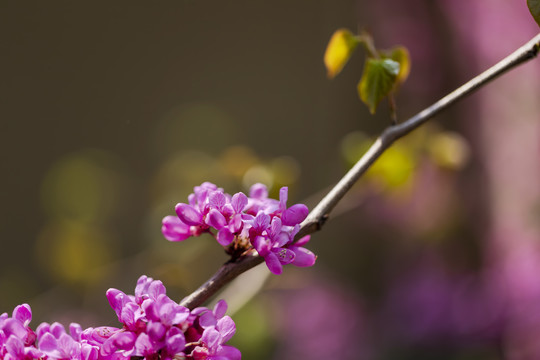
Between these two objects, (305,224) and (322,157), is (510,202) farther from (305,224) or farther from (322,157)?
(305,224)

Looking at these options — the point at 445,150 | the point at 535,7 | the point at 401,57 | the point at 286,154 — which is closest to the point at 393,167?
the point at 445,150

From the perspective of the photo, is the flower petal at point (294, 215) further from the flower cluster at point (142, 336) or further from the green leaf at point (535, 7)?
the green leaf at point (535, 7)

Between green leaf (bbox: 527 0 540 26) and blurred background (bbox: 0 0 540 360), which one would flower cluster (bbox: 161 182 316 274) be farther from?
blurred background (bbox: 0 0 540 360)

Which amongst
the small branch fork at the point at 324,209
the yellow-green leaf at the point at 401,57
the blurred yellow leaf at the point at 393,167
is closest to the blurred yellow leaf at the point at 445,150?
the blurred yellow leaf at the point at 393,167

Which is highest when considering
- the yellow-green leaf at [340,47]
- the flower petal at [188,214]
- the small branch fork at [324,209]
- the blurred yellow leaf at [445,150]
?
the yellow-green leaf at [340,47]

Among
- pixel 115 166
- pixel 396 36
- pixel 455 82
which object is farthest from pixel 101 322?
pixel 396 36

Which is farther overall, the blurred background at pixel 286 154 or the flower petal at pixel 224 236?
the blurred background at pixel 286 154

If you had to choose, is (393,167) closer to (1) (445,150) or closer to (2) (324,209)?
(1) (445,150)
